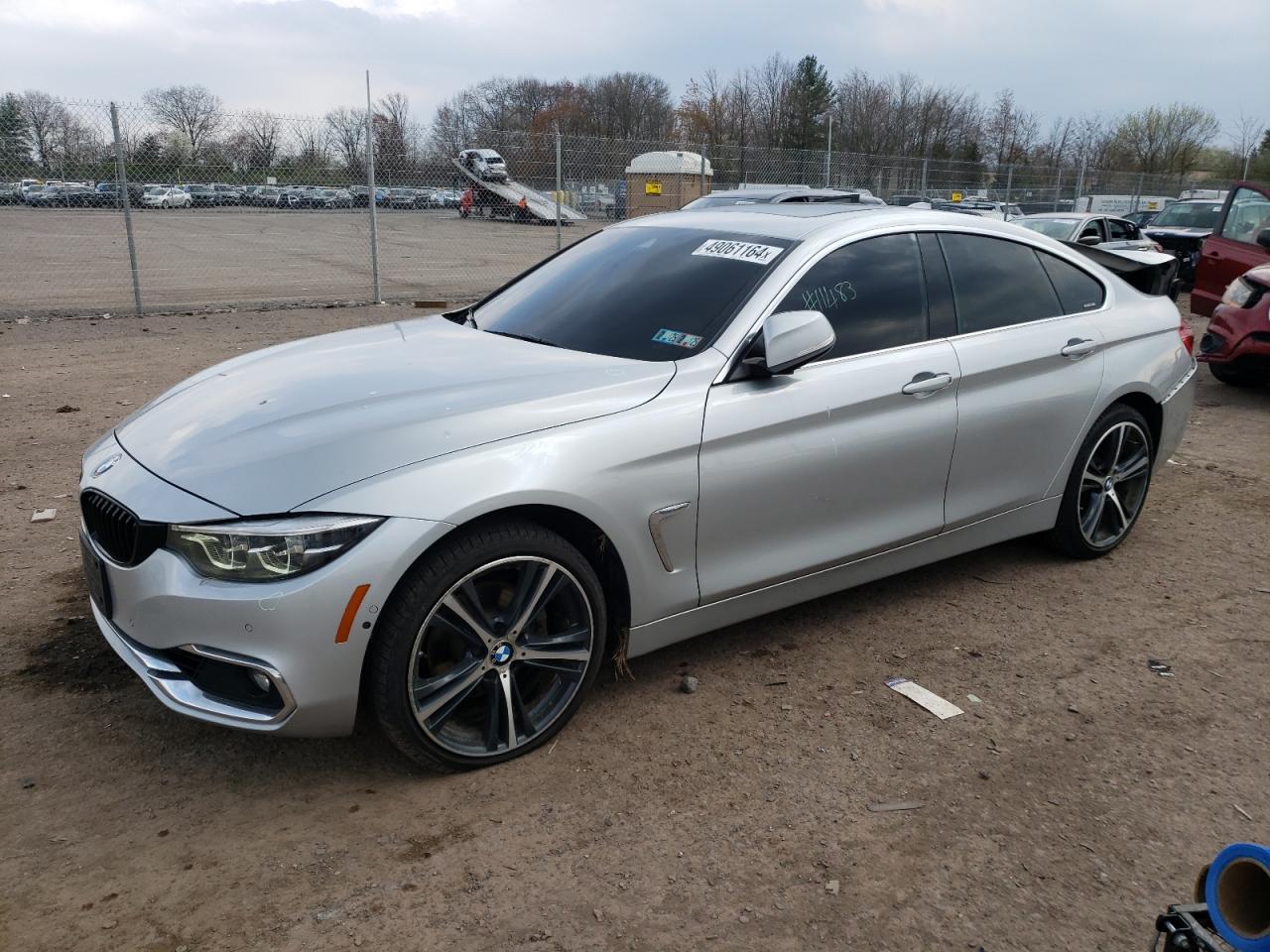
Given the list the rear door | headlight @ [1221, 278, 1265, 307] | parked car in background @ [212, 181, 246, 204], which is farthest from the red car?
parked car in background @ [212, 181, 246, 204]

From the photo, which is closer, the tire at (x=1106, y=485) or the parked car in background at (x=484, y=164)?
the tire at (x=1106, y=485)

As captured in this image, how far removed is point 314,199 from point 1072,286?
14532 millimetres

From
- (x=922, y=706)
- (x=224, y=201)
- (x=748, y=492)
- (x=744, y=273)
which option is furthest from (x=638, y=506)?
(x=224, y=201)

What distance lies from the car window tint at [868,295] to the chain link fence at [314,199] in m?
10.1

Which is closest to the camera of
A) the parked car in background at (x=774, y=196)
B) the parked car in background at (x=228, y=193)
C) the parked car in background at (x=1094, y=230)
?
the parked car in background at (x=774, y=196)

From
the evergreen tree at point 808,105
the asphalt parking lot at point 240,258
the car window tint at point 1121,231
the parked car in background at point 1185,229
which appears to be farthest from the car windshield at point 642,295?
the evergreen tree at point 808,105

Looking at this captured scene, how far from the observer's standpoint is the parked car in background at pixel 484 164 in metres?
14.8

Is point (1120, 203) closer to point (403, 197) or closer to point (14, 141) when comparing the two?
point (403, 197)

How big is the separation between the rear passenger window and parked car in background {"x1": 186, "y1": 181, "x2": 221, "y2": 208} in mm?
15902

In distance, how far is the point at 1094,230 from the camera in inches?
595

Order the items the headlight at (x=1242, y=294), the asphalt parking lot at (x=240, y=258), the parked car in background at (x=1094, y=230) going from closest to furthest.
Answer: the headlight at (x=1242, y=294) → the asphalt parking lot at (x=240, y=258) → the parked car in background at (x=1094, y=230)

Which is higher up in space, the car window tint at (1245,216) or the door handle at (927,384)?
the car window tint at (1245,216)

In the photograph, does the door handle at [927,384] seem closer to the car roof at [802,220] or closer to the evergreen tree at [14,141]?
the car roof at [802,220]

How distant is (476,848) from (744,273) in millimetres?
2143
